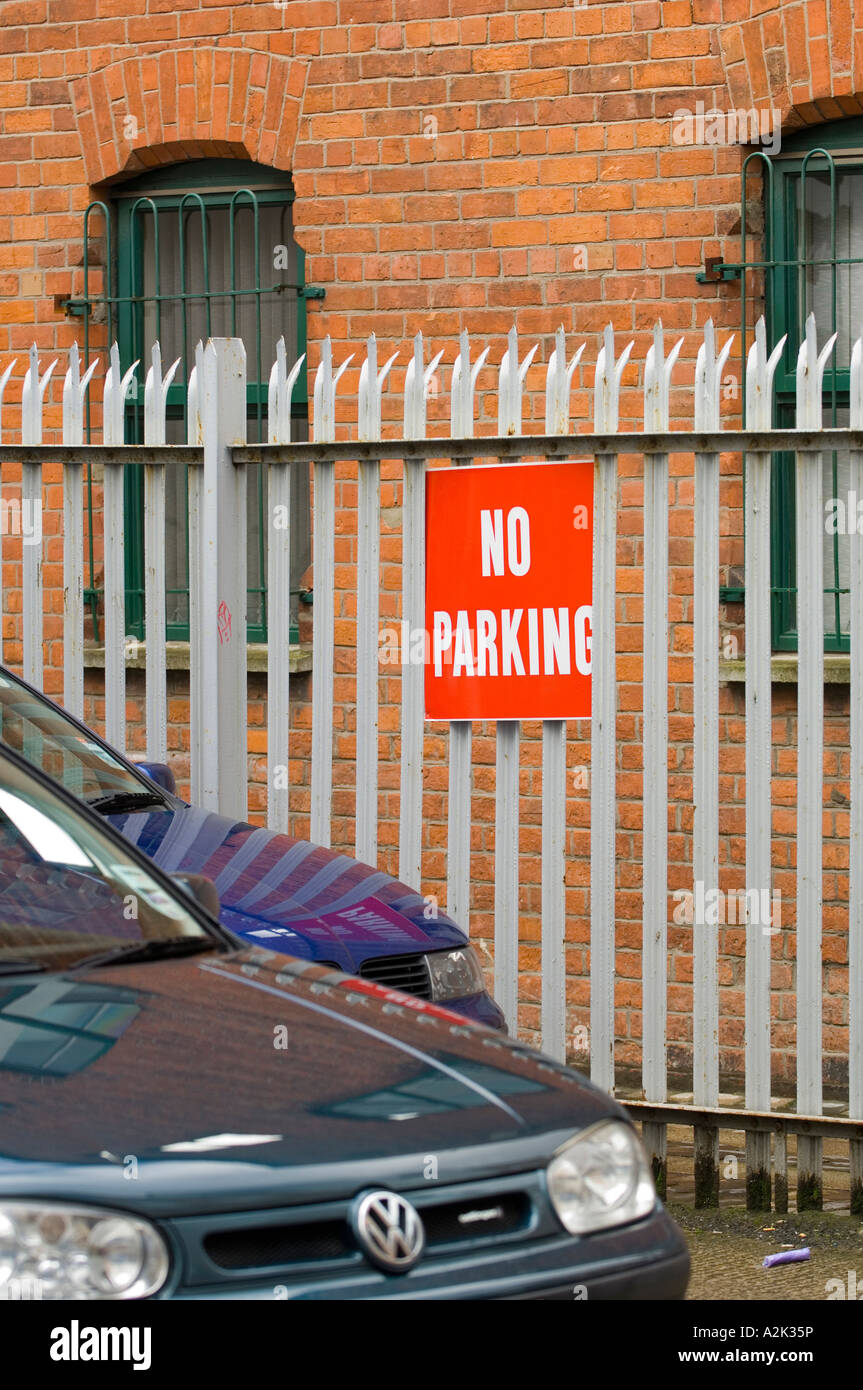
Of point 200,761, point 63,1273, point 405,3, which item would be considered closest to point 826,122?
point 405,3

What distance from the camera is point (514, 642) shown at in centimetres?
549

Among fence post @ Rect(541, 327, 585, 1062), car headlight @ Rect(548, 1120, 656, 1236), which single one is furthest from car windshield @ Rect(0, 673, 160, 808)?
car headlight @ Rect(548, 1120, 656, 1236)

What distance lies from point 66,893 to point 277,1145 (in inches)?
39.2

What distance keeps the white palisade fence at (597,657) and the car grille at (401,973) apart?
666 mm

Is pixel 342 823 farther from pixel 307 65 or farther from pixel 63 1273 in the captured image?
pixel 63 1273

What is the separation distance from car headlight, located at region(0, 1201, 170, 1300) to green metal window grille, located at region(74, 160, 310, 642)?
6.19m

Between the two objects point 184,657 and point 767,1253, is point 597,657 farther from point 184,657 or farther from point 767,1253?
point 184,657

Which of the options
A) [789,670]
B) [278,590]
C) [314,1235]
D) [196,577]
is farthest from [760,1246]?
[314,1235]

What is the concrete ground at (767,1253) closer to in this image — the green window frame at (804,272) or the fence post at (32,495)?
the fence post at (32,495)

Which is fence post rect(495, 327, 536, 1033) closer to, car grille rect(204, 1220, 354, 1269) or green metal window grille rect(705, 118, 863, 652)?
green metal window grille rect(705, 118, 863, 652)

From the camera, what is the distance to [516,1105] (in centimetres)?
299

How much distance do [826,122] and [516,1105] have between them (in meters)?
5.78

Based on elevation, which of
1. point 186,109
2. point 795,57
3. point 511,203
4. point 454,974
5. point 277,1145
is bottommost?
point 454,974

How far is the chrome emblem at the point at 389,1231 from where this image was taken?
105 inches
